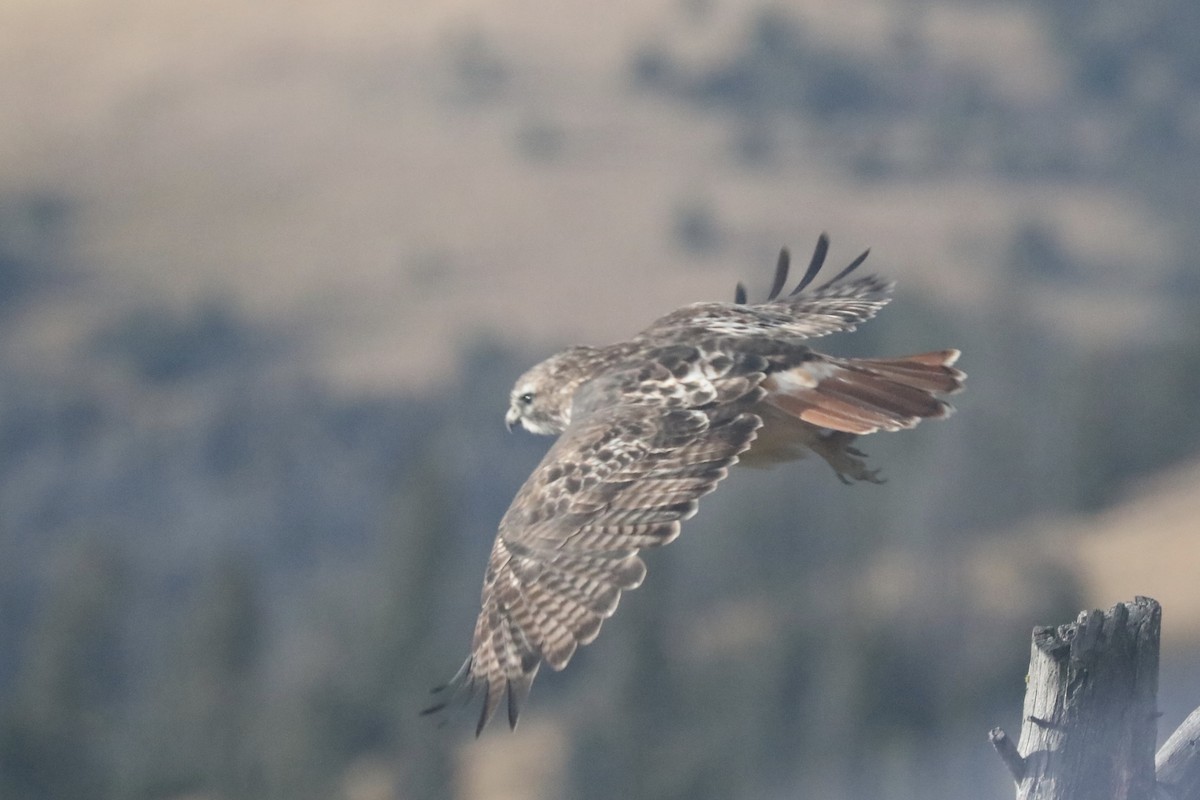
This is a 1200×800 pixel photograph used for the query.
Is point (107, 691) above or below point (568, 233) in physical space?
below

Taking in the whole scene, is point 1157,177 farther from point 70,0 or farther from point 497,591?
point 497,591

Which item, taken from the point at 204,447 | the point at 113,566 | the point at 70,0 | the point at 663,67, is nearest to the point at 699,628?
the point at 113,566

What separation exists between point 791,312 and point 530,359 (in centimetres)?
6371

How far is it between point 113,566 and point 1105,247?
177ft

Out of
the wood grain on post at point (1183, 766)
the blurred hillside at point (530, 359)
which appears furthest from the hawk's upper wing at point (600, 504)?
the blurred hillside at point (530, 359)

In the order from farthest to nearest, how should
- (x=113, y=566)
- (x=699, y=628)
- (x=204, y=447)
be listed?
(x=204, y=447)
(x=699, y=628)
(x=113, y=566)

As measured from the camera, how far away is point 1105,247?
87.2 m

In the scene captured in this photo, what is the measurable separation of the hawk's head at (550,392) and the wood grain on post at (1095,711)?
4.72 m

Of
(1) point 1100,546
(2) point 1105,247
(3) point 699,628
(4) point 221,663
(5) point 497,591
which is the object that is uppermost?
(2) point 1105,247

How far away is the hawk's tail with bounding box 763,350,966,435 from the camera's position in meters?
9.64

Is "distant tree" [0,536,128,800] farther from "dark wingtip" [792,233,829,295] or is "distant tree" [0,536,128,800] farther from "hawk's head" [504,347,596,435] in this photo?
"hawk's head" [504,347,596,435]

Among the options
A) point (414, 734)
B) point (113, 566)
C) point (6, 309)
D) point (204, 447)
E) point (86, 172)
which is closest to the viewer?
point (414, 734)

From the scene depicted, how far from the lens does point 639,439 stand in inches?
368

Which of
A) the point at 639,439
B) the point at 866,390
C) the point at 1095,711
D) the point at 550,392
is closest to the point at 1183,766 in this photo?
the point at 1095,711
